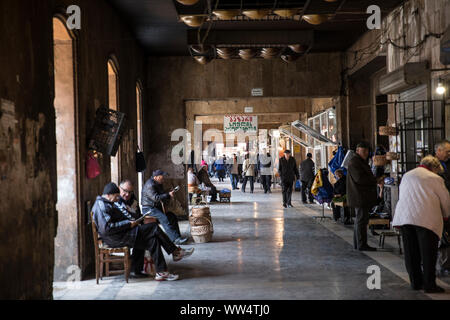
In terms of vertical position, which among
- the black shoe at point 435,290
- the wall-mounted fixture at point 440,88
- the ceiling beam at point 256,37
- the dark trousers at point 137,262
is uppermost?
the ceiling beam at point 256,37

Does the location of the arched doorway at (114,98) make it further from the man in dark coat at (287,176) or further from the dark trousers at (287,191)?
the dark trousers at (287,191)

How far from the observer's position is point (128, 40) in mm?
11055

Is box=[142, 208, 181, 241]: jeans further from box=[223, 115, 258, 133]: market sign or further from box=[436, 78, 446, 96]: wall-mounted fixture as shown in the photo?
box=[223, 115, 258, 133]: market sign

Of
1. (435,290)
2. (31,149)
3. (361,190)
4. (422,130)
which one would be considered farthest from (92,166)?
(422,130)

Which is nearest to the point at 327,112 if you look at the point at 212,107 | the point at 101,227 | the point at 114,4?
the point at 212,107

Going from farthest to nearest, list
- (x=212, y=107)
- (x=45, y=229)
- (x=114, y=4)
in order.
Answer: (x=212, y=107), (x=114, y=4), (x=45, y=229)

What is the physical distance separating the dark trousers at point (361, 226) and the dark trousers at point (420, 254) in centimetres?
236

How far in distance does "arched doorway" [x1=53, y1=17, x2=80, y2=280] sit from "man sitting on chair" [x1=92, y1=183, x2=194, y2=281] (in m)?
0.40

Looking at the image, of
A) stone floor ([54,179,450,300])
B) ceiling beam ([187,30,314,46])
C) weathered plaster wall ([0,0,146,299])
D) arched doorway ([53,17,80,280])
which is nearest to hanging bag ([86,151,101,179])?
weathered plaster wall ([0,0,146,299])

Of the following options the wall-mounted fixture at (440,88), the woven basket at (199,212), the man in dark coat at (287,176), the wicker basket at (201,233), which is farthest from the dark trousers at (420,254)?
the man in dark coat at (287,176)

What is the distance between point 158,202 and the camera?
9.65 meters

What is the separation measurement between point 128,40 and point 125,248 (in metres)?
5.57

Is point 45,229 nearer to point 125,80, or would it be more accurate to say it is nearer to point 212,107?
point 125,80

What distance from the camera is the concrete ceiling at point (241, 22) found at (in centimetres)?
818
